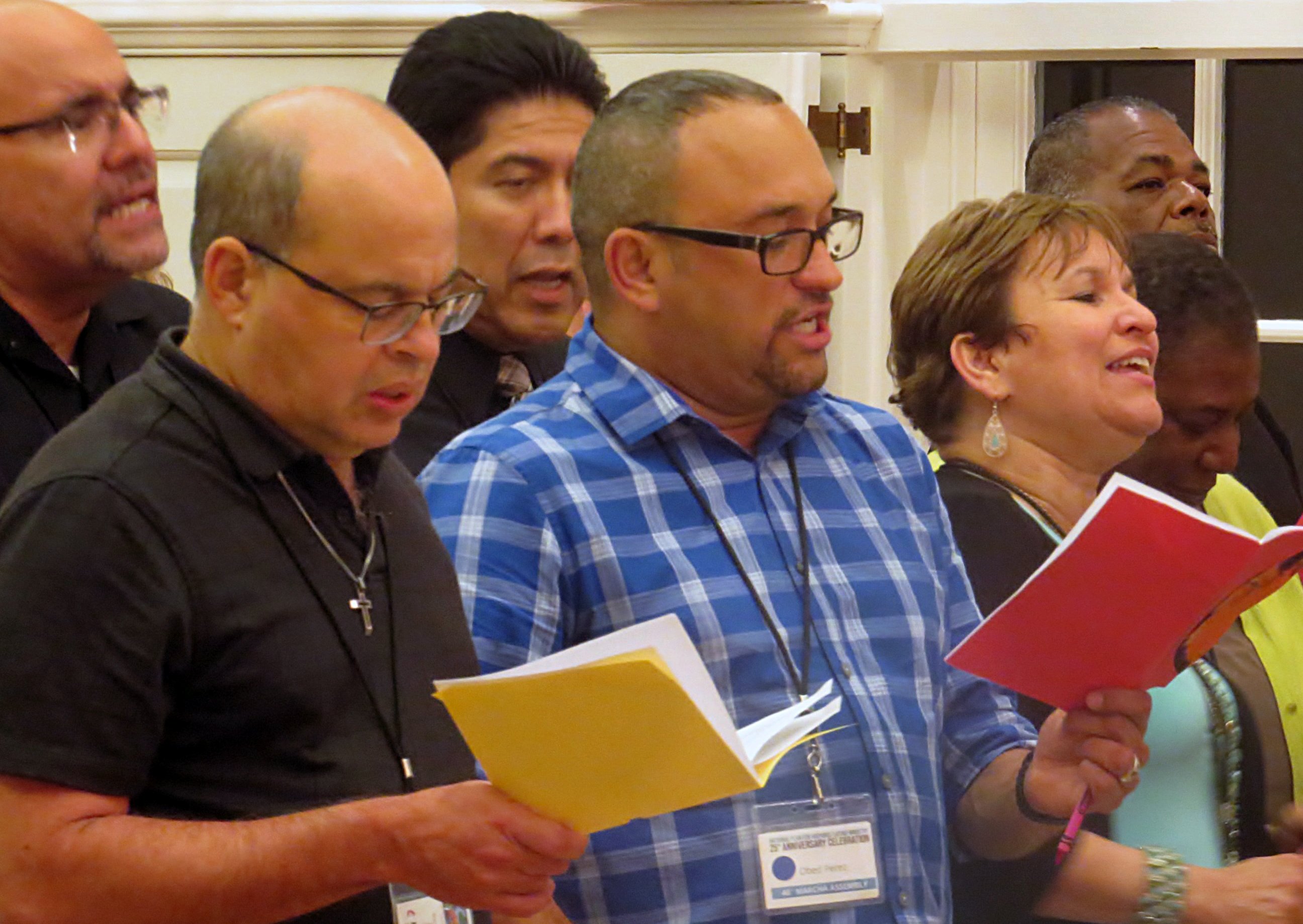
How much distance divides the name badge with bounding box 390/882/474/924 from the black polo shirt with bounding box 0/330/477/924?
0.04ft

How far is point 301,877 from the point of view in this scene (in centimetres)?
133

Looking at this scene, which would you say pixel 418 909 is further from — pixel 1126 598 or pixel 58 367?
pixel 58 367

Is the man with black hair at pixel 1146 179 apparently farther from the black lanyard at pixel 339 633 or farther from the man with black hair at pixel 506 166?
the black lanyard at pixel 339 633

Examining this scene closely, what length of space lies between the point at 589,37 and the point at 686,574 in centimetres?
167

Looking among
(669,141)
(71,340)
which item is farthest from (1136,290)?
(71,340)

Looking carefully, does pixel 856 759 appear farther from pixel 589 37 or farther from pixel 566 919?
pixel 589 37

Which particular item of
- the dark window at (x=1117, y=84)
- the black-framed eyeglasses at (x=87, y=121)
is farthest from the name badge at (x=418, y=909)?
the dark window at (x=1117, y=84)

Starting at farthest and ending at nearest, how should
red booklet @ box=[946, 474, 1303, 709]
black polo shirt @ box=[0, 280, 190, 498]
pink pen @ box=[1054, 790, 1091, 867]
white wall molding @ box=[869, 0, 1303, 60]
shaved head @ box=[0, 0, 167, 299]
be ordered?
white wall molding @ box=[869, 0, 1303, 60]
shaved head @ box=[0, 0, 167, 299]
black polo shirt @ box=[0, 280, 190, 498]
pink pen @ box=[1054, 790, 1091, 867]
red booklet @ box=[946, 474, 1303, 709]

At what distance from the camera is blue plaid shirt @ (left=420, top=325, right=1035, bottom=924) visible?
5.61 feet

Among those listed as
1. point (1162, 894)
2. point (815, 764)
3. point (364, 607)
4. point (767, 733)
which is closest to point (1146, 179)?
point (1162, 894)

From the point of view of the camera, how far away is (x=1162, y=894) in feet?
6.86

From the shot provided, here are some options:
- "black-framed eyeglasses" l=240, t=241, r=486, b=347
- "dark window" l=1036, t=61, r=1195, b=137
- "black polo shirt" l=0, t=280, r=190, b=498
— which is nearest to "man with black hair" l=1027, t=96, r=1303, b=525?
"dark window" l=1036, t=61, r=1195, b=137

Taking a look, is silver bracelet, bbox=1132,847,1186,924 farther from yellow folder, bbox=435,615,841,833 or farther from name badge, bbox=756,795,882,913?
yellow folder, bbox=435,615,841,833

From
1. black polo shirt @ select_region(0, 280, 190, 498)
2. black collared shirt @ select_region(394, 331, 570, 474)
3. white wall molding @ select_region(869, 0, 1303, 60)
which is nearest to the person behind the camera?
black polo shirt @ select_region(0, 280, 190, 498)
